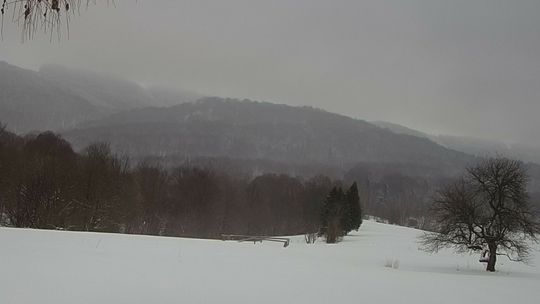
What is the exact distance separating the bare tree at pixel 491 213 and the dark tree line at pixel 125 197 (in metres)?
41.6

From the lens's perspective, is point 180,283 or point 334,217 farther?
point 334,217

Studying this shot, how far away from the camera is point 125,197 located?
62.9 m

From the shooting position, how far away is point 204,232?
8538cm

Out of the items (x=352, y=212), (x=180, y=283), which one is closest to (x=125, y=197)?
(x=352, y=212)

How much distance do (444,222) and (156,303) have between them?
2058 centimetres

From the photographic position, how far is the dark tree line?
52750 millimetres

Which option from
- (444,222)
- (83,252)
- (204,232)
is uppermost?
(444,222)

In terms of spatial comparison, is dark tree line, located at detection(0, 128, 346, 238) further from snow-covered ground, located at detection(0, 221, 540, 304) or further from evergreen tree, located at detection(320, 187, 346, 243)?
snow-covered ground, located at detection(0, 221, 540, 304)

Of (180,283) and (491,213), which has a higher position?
(491,213)

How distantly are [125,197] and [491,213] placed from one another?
5042cm

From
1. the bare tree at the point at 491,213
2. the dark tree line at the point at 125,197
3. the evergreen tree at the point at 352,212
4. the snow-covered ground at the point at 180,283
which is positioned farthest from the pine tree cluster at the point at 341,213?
the snow-covered ground at the point at 180,283

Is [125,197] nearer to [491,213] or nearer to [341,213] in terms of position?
[341,213]

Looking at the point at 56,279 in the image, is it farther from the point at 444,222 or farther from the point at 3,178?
the point at 3,178

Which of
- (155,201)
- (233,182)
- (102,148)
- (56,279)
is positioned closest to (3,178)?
(102,148)
